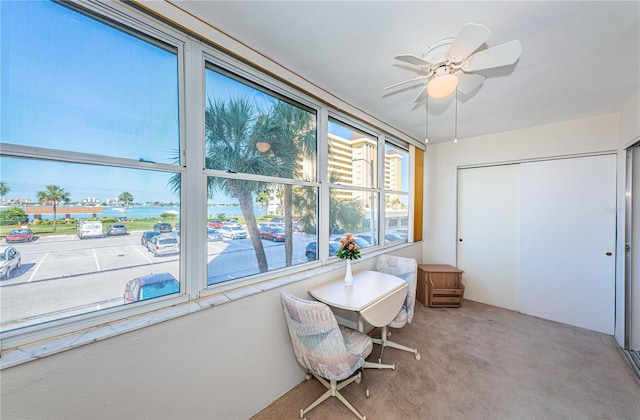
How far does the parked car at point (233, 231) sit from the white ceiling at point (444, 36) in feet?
4.05

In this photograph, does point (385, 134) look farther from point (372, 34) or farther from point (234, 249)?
point (234, 249)

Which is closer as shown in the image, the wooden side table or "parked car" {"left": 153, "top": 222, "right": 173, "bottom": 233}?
"parked car" {"left": 153, "top": 222, "right": 173, "bottom": 233}

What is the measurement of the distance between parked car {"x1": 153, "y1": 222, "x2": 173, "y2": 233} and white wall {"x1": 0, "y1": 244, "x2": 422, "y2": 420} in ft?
1.64

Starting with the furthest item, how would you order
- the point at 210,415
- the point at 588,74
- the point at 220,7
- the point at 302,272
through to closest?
1. the point at 302,272
2. the point at 588,74
3. the point at 210,415
4. the point at 220,7

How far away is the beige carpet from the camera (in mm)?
1598

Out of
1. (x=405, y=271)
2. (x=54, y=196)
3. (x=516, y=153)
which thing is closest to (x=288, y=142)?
(x=54, y=196)

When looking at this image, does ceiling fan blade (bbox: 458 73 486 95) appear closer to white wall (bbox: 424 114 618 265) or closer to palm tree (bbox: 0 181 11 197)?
white wall (bbox: 424 114 618 265)

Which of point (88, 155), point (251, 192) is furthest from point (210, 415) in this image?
point (88, 155)

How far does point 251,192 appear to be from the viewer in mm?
1733

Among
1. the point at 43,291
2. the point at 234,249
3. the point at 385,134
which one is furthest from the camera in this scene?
the point at 385,134

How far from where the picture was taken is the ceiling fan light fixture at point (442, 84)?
53.8 inches

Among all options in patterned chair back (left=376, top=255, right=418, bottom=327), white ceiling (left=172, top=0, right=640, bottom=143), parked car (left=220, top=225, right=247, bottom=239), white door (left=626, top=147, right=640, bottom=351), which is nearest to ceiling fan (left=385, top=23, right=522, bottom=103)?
white ceiling (left=172, top=0, right=640, bottom=143)

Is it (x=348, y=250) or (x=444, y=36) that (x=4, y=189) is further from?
(x=444, y=36)

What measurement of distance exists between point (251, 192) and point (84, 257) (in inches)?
37.2
